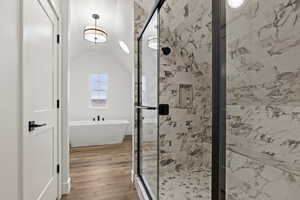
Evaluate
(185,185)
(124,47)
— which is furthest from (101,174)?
(124,47)

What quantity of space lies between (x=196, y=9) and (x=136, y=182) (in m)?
2.33

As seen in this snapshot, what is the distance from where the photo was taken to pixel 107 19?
3.91 meters

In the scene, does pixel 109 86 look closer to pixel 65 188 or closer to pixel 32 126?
pixel 65 188

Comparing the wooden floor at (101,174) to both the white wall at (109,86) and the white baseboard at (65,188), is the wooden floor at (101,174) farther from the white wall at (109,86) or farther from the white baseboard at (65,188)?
the white wall at (109,86)

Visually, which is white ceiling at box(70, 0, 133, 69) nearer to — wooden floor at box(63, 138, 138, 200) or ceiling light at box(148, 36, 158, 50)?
ceiling light at box(148, 36, 158, 50)

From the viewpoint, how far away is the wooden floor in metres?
2.09

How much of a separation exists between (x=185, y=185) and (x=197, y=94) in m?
1.28

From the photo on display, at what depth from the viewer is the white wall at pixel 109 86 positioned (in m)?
5.12

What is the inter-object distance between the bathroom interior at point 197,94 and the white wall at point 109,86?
0.03 m

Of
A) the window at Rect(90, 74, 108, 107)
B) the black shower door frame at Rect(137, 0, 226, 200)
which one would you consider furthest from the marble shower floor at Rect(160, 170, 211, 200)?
the window at Rect(90, 74, 108, 107)

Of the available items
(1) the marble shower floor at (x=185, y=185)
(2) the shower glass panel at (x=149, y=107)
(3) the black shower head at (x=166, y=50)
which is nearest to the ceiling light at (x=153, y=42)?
(2) the shower glass panel at (x=149, y=107)

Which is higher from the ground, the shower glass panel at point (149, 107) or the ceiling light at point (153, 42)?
the ceiling light at point (153, 42)

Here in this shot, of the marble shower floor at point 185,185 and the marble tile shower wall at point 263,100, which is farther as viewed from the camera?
the marble shower floor at point 185,185

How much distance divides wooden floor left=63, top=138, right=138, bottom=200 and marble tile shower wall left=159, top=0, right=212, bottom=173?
2.09 ft
